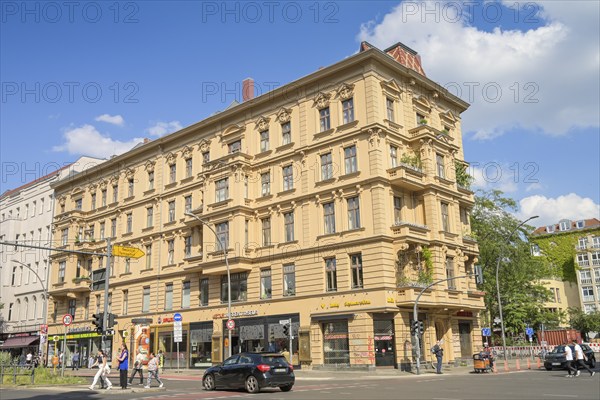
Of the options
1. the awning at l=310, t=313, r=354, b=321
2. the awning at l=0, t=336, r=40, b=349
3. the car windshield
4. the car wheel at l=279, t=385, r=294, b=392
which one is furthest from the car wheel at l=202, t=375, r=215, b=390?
the awning at l=0, t=336, r=40, b=349

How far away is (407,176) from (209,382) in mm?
17828

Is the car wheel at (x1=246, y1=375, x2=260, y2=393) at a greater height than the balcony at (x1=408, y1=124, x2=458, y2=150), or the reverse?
the balcony at (x1=408, y1=124, x2=458, y2=150)

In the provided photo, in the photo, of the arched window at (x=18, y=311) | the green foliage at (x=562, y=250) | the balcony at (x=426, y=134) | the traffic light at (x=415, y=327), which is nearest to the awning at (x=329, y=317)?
the traffic light at (x=415, y=327)

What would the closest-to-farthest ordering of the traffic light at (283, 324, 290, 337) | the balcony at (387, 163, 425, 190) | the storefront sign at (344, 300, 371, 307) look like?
the storefront sign at (344, 300, 371, 307) < the traffic light at (283, 324, 290, 337) < the balcony at (387, 163, 425, 190)

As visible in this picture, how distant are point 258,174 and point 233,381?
2078cm

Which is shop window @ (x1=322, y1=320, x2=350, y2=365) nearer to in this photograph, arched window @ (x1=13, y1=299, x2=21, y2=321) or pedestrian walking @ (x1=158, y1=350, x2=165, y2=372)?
pedestrian walking @ (x1=158, y1=350, x2=165, y2=372)

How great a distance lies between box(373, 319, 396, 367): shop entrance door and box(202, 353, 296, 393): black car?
38.5 ft

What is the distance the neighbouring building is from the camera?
85688 mm

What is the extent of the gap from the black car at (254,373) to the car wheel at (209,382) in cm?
8

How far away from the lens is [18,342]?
59.8m

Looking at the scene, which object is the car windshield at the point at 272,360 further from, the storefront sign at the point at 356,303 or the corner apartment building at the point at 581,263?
the corner apartment building at the point at 581,263

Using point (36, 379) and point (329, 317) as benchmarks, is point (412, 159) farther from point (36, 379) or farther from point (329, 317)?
point (36, 379)

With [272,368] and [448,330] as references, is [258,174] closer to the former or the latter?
[448,330]

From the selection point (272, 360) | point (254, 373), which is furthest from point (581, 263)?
point (254, 373)
